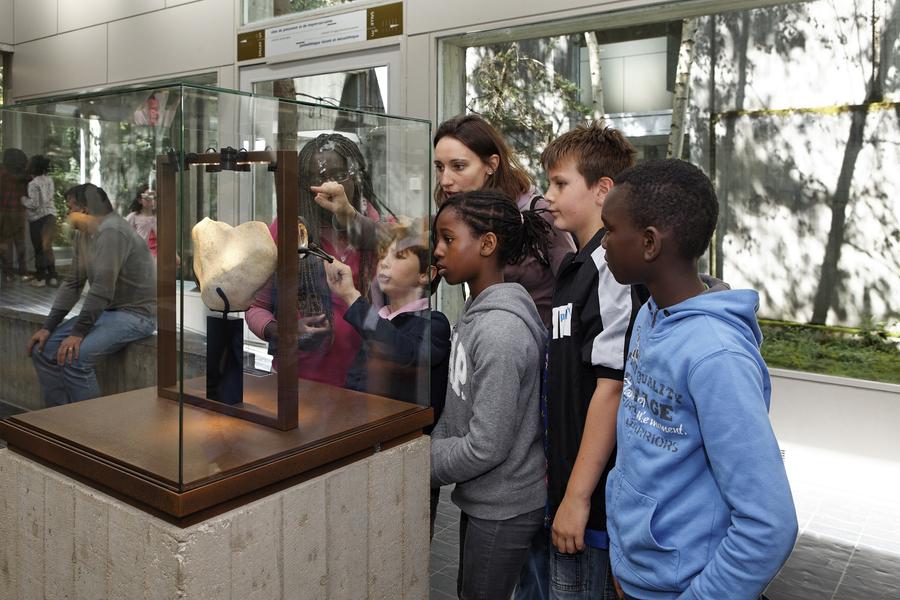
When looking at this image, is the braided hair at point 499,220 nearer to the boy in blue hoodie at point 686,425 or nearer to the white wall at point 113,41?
the boy in blue hoodie at point 686,425

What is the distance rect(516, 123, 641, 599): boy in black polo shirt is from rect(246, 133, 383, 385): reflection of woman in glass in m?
0.48

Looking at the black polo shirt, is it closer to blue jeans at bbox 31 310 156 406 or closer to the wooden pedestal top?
the wooden pedestal top

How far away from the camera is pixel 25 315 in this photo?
1.73m

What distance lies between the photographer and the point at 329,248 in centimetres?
161

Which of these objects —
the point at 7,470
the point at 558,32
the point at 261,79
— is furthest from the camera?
the point at 261,79

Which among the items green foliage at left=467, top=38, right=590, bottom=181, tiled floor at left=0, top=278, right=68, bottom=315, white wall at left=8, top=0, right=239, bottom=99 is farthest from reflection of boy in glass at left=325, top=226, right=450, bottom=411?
white wall at left=8, top=0, right=239, bottom=99

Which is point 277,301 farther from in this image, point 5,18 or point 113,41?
point 5,18

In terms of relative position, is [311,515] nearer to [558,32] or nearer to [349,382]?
[349,382]

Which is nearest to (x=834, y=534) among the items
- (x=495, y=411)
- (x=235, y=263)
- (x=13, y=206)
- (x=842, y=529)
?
(x=842, y=529)

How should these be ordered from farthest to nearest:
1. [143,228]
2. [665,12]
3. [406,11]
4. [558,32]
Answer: [406,11]
[558,32]
[665,12]
[143,228]

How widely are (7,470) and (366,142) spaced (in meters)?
1.01

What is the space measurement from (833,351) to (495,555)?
12.8 feet

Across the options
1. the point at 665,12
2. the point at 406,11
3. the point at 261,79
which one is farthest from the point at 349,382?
the point at 261,79

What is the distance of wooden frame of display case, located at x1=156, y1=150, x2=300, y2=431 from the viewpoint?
1.30 meters
